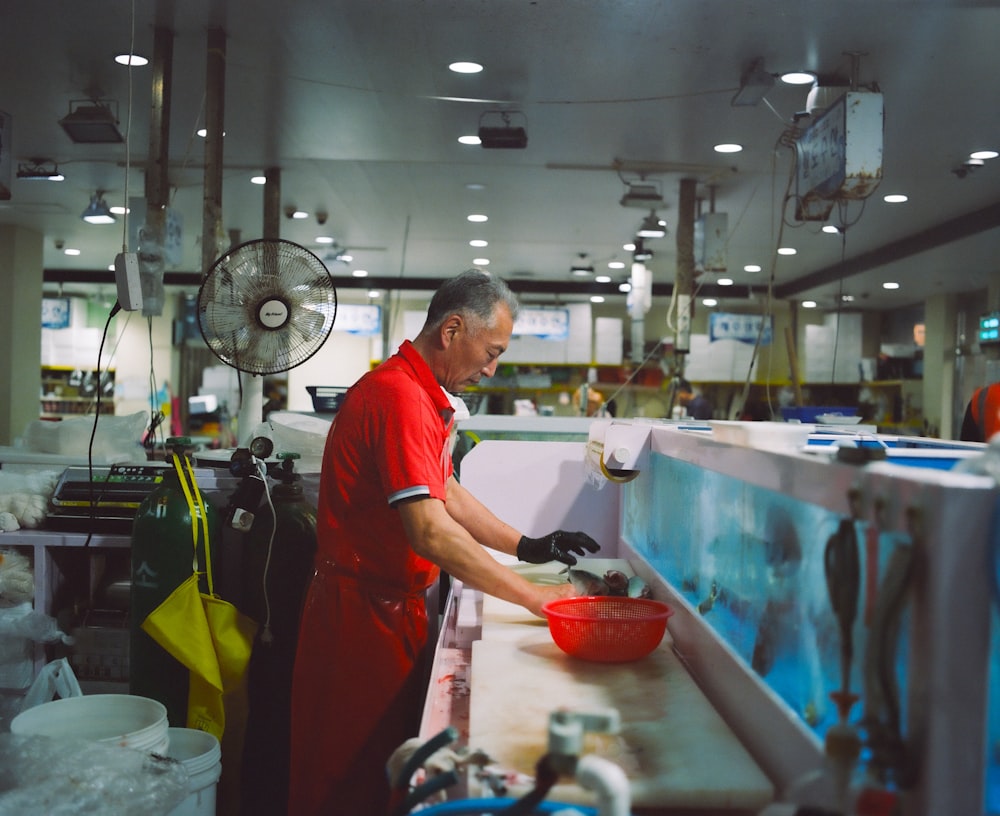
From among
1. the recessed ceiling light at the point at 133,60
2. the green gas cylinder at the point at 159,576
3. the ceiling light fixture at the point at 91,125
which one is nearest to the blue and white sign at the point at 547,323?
the ceiling light fixture at the point at 91,125

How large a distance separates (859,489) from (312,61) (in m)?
4.98

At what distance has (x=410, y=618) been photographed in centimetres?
236

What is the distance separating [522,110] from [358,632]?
461 cm

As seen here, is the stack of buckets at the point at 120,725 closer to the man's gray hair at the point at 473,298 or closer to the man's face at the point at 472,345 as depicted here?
the man's face at the point at 472,345

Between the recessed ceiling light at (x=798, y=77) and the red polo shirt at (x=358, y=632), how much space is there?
382 centimetres

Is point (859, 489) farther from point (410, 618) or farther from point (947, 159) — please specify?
point (947, 159)

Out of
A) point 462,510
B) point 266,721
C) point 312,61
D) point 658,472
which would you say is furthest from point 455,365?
point 312,61

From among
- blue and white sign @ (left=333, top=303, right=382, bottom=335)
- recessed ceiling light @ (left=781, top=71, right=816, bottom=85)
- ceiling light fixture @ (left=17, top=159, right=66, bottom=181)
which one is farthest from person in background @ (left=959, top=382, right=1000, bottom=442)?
blue and white sign @ (left=333, top=303, right=382, bottom=335)

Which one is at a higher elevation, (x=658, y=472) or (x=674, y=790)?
(x=658, y=472)

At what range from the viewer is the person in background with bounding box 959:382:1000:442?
367 centimetres

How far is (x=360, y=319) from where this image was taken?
521 inches

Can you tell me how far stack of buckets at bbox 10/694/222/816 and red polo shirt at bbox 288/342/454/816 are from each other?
0.31 m

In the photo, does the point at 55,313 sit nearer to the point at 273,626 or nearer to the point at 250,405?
the point at 250,405

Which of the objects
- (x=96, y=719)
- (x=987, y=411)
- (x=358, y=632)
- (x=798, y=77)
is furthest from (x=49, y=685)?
(x=798, y=77)
